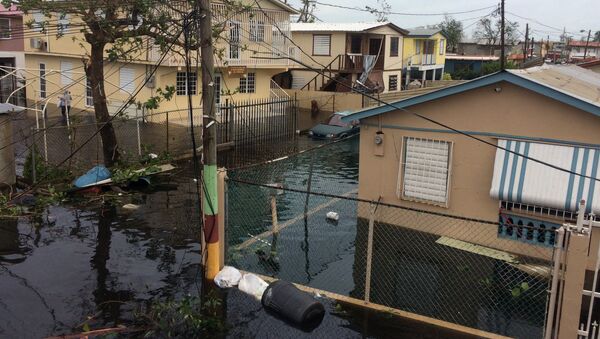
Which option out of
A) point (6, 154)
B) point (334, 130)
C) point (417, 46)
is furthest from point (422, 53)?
point (6, 154)

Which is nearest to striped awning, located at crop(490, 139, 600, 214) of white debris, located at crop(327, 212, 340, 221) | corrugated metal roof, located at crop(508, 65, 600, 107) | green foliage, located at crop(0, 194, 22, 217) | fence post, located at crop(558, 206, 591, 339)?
corrugated metal roof, located at crop(508, 65, 600, 107)

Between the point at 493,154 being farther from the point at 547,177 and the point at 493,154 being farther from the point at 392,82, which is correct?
the point at 392,82

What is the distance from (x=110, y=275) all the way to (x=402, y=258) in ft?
17.7

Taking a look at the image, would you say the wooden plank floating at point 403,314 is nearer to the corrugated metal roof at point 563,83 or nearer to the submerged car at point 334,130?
the corrugated metal roof at point 563,83

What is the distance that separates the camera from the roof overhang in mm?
9547

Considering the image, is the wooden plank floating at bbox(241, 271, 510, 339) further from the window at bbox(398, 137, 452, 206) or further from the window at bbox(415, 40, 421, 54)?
the window at bbox(415, 40, 421, 54)

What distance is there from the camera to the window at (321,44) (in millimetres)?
38625

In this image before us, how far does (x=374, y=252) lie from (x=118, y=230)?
5.53m

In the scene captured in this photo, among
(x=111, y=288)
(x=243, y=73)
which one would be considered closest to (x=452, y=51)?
(x=243, y=73)

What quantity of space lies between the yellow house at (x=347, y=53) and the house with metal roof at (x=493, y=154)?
993 inches

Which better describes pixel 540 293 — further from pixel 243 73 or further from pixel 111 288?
pixel 243 73

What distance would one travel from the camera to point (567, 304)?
20.3 feet

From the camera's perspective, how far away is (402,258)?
1041 cm

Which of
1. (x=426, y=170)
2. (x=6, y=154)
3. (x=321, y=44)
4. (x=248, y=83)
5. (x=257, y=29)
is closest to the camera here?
(x=426, y=170)
